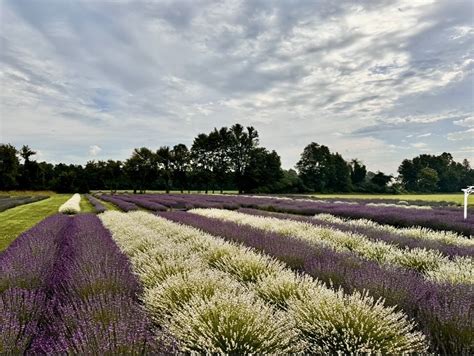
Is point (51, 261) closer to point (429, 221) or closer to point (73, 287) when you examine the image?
point (73, 287)

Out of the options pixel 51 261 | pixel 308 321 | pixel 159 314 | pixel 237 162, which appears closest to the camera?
pixel 308 321

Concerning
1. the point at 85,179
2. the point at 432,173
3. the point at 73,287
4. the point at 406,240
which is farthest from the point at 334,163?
the point at 73,287

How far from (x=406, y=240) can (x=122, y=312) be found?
706cm

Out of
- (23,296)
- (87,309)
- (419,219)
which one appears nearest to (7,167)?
(419,219)

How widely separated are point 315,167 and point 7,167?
2387 inches

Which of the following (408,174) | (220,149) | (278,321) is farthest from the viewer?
(408,174)

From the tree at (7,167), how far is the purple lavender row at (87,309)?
70.3 meters

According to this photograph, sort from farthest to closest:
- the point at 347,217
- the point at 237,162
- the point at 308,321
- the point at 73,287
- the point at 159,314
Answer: the point at 237,162 → the point at 347,217 → the point at 73,287 → the point at 159,314 → the point at 308,321

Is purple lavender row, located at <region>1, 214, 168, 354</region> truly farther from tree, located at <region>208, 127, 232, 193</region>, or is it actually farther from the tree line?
tree, located at <region>208, 127, 232, 193</region>

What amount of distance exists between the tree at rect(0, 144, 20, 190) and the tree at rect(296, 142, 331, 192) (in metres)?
56.4

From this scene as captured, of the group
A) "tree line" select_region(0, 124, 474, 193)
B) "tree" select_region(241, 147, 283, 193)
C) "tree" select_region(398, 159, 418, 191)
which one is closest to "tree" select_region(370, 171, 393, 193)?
"tree line" select_region(0, 124, 474, 193)

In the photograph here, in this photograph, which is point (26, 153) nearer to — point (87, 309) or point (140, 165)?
point (140, 165)

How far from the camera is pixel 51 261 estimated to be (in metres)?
6.05

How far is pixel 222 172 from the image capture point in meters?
70.9
